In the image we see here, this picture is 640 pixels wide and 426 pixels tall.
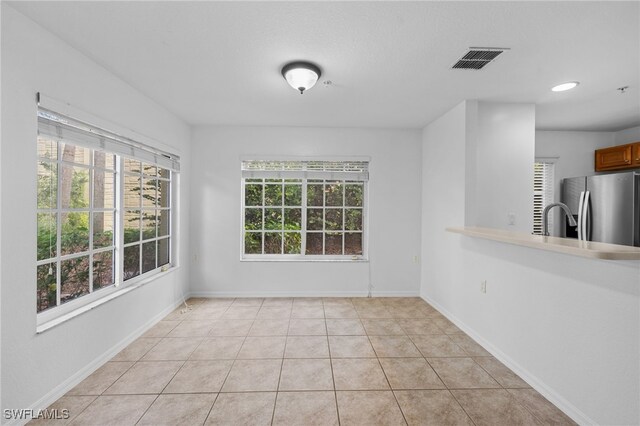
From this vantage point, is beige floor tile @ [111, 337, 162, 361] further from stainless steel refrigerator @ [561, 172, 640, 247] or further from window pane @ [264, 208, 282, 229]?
stainless steel refrigerator @ [561, 172, 640, 247]

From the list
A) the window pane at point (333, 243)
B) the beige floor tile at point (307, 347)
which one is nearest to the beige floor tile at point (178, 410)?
the beige floor tile at point (307, 347)

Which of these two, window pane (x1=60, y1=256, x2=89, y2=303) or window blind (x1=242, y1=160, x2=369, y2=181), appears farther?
window blind (x1=242, y1=160, x2=369, y2=181)

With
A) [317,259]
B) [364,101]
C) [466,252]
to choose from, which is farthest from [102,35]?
[466,252]

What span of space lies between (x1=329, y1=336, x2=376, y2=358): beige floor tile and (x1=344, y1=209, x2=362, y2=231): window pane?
1.78 metres

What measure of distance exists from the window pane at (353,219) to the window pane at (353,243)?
106 mm

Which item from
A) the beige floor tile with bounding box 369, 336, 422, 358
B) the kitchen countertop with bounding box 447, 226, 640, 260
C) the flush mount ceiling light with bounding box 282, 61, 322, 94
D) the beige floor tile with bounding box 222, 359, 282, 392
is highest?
the flush mount ceiling light with bounding box 282, 61, 322, 94

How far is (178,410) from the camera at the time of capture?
188 cm

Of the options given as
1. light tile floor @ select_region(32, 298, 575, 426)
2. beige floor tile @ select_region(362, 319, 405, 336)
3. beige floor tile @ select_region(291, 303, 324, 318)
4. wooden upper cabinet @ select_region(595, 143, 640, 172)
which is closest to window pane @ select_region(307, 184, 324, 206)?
beige floor tile @ select_region(291, 303, 324, 318)

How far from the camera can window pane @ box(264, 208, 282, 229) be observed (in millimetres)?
4270

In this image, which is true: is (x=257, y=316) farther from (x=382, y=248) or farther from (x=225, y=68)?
(x=225, y=68)

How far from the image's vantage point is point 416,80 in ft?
8.43

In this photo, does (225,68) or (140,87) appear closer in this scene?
(225,68)

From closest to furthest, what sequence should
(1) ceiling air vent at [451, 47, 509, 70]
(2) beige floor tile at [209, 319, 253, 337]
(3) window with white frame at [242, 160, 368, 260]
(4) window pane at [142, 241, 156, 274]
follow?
(1) ceiling air vent at [451, 47, 509, 70] < (2) beige floor tile at [209, 319, 253, 337] < (4) window pane at [142, 241, 156, 274] < (3) window with white frame at [242, 160, 368, 260]

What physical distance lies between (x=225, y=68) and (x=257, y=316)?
266 cm
